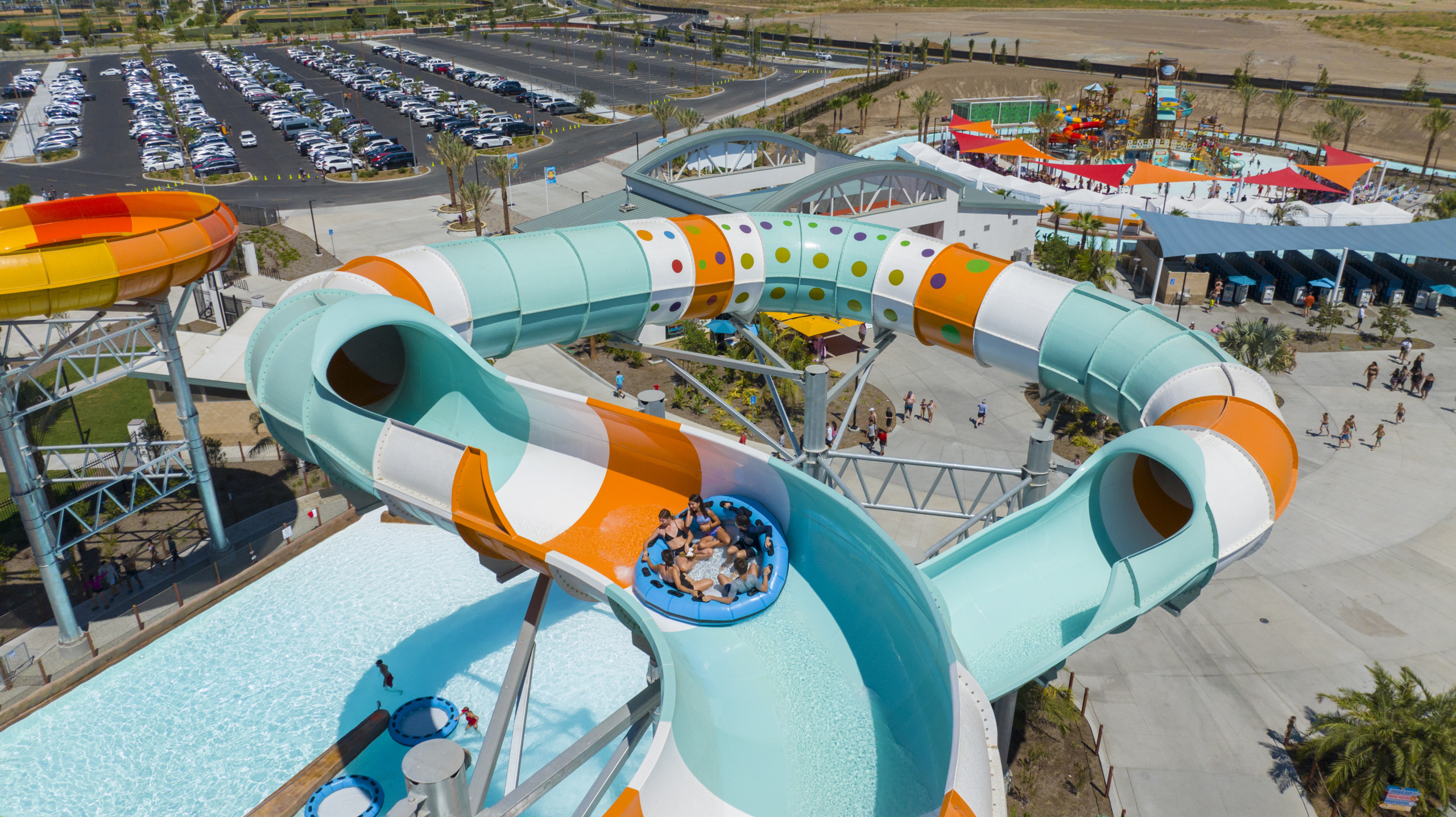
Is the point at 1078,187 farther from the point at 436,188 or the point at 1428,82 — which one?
the point at 1428,82

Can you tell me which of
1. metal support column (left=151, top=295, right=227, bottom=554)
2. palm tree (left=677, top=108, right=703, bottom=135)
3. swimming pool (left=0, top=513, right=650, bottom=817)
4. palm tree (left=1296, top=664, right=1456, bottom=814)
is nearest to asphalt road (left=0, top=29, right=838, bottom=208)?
palm tree (left=677, top=108, right=703, bottom=135)

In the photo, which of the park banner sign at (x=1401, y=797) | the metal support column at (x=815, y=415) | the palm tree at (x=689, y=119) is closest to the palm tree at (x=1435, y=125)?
the palm tree at (x=689, y=119)

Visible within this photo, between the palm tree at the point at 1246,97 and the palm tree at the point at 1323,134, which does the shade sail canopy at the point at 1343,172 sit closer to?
the palm tree at the point at 1323,134

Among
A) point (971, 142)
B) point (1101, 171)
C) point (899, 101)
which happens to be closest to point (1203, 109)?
point (899, 101)

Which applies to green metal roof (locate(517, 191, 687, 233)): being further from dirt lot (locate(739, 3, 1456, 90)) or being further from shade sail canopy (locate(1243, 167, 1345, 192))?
dirt lot (locate(739, 3, 1456, 90))

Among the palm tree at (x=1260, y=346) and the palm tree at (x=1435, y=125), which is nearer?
the palm tree at (x=1260, y=346)

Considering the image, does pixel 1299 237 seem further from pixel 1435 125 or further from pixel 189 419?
pixel 189 419

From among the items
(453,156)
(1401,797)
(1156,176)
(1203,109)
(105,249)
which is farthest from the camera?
(1203,109)
